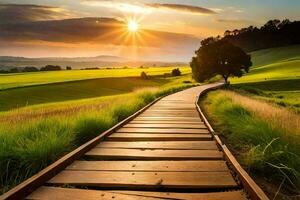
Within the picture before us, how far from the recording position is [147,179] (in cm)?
545

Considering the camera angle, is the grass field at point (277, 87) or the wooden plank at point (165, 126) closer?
the wooden plank at point (165, 126)

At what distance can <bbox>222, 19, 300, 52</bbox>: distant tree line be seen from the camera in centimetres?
14650

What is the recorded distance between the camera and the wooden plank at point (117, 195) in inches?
181

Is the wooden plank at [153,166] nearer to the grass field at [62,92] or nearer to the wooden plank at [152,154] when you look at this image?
the wooden plank at [152,154]

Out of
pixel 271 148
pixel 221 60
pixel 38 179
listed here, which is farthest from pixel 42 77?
pixel 38 179

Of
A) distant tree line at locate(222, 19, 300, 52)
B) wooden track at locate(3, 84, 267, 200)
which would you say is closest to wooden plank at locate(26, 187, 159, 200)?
wooden track at locate(3, 84, 267, 200)

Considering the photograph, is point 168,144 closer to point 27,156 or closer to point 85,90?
point 27,156

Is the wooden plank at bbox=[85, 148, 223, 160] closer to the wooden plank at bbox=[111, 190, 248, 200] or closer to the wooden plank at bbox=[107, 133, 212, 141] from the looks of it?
the wooden plank at bbox=[107, 133, 212, 141]

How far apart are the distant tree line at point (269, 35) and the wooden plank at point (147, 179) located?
493ft

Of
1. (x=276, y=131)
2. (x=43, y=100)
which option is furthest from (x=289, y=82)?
(x=276, y=131)

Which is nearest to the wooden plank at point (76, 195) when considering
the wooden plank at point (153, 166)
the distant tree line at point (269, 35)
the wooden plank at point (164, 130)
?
the wooden plank at point (153, 166)

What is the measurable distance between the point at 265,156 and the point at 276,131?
1617mm

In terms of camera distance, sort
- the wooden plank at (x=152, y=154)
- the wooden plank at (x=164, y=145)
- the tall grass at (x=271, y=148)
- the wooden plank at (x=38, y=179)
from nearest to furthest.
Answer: the wooden plank at (x=38, y=179)
the tall grass at (x=271, y=148)
the wooden plank at (x=152, y=154)
the wooden plank at (x=164, y=145)

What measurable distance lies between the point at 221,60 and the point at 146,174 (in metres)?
58.7
